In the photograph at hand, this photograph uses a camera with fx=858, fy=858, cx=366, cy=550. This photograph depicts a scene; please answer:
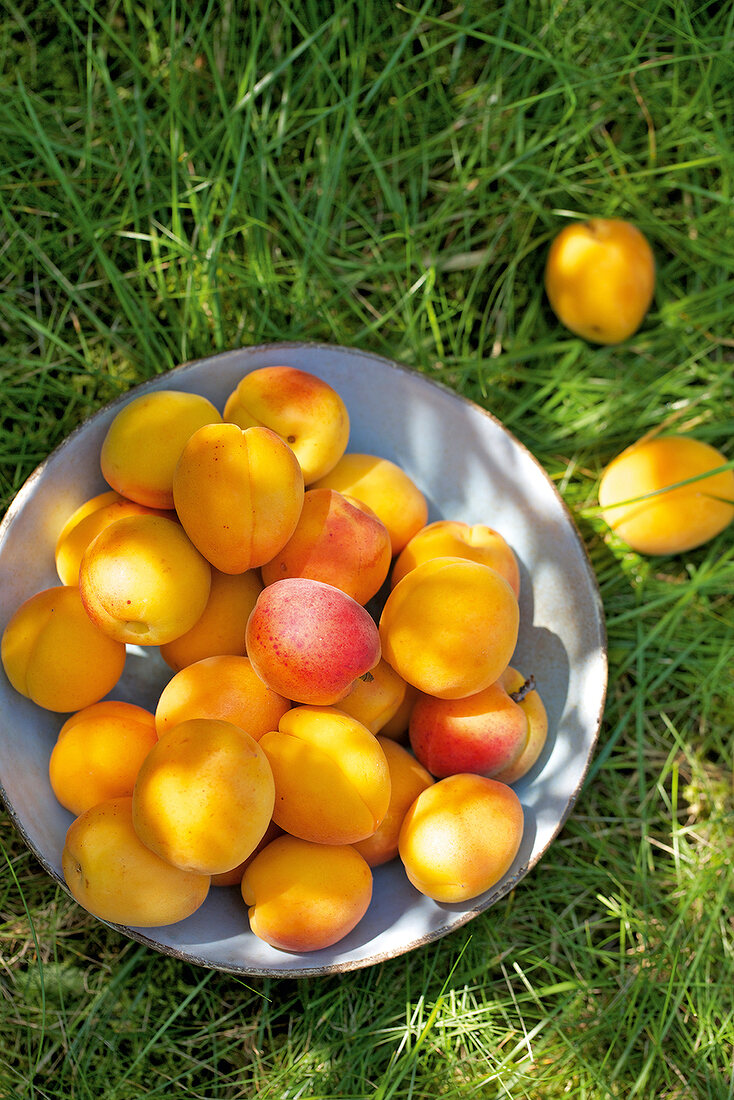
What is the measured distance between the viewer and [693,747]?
200 centimetres

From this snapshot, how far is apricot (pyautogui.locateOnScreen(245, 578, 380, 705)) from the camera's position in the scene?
131 centimetres

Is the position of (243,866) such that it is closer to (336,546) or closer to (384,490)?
(336,546)

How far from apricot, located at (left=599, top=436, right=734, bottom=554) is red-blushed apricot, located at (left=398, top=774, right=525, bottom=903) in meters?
0.77

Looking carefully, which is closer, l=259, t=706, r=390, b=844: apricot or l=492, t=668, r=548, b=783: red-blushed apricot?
l=259, t=706, r=390, b=844: apricot

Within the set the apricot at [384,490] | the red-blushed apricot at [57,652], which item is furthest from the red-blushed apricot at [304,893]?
the apricot at [384,490]

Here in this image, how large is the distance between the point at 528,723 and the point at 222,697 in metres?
0.56

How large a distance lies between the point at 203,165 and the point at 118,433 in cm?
83

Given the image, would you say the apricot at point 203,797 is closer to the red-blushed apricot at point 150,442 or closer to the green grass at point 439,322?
the red-blushed apricot at point 150,442

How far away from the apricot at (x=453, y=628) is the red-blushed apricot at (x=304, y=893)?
1.04 feet

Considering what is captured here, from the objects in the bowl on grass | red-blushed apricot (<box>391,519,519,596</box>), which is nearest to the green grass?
the bowl on grass

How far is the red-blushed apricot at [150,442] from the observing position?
1.47 meters

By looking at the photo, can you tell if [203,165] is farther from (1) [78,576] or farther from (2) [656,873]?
(2) [656,873]

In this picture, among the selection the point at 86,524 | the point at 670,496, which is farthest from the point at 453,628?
the point at 670,496

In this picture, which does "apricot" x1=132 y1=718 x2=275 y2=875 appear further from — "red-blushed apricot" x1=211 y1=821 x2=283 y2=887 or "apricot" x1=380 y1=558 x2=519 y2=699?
"apricot" x1=380 y1=558 x2=519 y2=699
